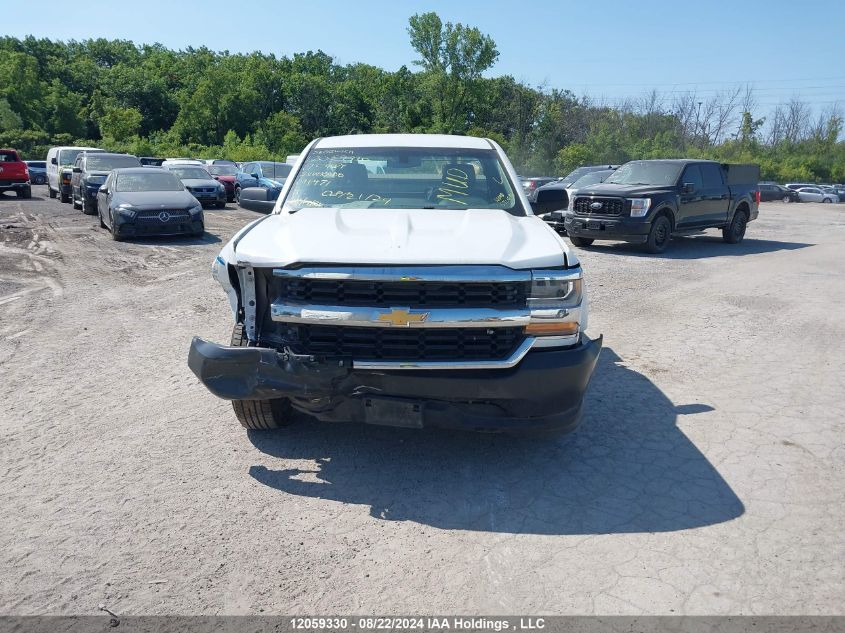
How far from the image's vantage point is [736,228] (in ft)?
53.9

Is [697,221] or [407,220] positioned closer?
[407,220]

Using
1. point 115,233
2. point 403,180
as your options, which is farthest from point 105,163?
point 403,180

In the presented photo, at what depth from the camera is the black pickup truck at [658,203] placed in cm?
1384

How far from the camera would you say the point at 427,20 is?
2788 inches

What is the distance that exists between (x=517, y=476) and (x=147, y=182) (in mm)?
13784

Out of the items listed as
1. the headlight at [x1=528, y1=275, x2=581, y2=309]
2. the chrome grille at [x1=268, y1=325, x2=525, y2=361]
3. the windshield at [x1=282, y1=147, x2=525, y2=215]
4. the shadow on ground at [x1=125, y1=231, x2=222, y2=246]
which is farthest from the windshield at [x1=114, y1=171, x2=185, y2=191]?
the headlight at [x1=528, y1=275, x2=581, y2=309]

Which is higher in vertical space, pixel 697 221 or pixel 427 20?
pixel 427 20

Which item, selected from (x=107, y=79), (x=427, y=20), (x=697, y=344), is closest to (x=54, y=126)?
(x=107, y=79)

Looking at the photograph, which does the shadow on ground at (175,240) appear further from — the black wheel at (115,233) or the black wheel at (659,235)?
the black wheel at (659,235)

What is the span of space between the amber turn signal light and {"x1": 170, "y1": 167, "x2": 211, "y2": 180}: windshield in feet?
69.4

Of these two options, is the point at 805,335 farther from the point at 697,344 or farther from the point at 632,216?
the point at 632,216

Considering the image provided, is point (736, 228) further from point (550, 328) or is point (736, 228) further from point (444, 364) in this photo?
point (444, 364)

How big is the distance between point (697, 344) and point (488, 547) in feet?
15.4

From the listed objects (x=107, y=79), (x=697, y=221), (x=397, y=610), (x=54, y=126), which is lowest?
(x=397, y=610)
